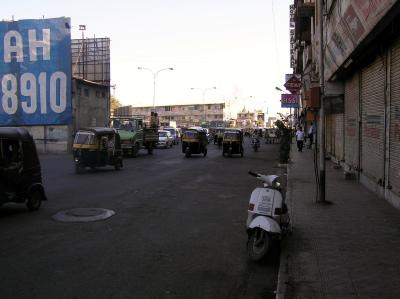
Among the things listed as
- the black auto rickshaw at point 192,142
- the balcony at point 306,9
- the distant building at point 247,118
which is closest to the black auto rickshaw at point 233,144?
the black auto rickshaw at point 192,142

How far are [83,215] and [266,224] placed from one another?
4964mm

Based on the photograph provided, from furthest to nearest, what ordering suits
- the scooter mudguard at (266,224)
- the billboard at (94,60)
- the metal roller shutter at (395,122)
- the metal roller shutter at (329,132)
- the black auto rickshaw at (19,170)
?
the billboard at (94,60) → the metal roller shutter at (329,132) → the metal roller shutter at (395,122) → the black auto rickshaw at (19,170) → the scooter mudguard at (266,224)

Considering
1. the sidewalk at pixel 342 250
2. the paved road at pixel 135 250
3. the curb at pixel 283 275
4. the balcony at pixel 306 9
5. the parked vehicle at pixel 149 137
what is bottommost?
the paved road at pixel 135 250

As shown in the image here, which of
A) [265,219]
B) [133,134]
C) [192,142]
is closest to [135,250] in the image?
[265,219]

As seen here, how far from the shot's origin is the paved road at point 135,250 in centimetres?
609

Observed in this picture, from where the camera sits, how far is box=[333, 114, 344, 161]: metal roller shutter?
21469 mm

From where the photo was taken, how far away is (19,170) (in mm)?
11305

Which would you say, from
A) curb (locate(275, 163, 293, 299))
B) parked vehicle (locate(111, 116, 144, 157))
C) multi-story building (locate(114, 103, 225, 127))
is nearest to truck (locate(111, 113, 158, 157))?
parked vehicle (locate(111, 116, 144, 157))

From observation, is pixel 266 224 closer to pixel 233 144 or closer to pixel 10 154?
pixel 10 154

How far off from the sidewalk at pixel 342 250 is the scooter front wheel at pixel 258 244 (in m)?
0.27

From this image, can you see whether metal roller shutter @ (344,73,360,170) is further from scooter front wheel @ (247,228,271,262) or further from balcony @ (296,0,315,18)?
balcony @ (296,0,315,18)

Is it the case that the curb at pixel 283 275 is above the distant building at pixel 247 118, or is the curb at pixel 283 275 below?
below

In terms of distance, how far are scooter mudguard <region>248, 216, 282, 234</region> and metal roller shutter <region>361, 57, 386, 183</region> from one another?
6.12 meters

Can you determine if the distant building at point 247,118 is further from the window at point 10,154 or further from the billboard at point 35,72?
the window at point 10,154
